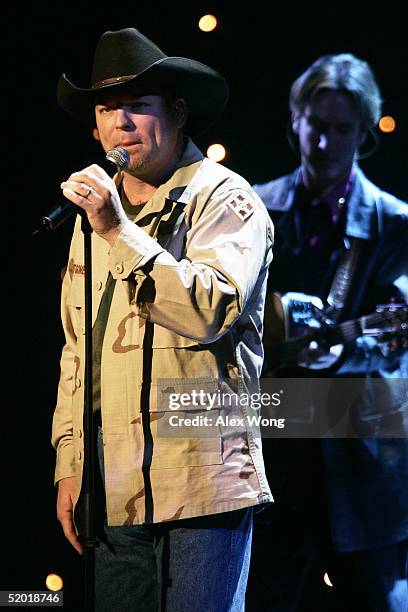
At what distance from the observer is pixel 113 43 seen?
2.14 m

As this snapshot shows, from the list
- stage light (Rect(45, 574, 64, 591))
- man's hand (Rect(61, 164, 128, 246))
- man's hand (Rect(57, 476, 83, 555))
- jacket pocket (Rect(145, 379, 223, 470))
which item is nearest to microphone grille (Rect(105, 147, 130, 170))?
man's hand (Rect(61, 164, 128, 246))

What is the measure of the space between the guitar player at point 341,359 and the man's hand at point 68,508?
0.63 metres

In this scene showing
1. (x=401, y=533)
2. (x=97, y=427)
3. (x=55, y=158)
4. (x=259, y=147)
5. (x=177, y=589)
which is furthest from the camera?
(x=55, y=158)

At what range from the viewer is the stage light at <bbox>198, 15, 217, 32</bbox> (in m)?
2.68

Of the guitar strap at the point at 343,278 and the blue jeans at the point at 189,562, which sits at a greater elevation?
the guitar strap at the point at 343,278

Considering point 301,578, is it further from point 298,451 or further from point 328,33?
point 328,33

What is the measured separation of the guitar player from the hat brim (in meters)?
0.40

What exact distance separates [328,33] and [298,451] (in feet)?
3.79

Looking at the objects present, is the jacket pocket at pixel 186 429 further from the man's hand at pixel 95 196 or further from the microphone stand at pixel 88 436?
the man's hand at pixel 95 196

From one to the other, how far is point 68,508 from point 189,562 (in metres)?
0.43

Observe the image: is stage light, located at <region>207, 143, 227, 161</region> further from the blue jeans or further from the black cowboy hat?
the blue jeans

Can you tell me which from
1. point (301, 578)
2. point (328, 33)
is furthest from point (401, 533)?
point (328, 33)

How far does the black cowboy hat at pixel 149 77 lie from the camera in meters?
2.05

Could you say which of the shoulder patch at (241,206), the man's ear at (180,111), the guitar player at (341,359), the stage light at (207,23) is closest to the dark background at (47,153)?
the stage light at (207,23)
